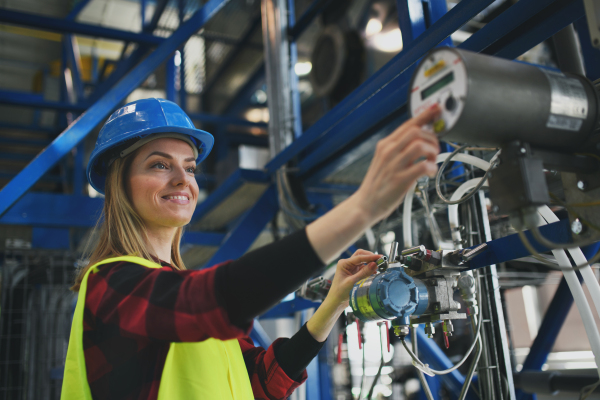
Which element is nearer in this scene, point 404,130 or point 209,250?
point 404,130

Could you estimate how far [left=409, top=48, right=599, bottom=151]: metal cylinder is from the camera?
65 centimetres

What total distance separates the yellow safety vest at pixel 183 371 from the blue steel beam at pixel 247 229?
123 centimetres

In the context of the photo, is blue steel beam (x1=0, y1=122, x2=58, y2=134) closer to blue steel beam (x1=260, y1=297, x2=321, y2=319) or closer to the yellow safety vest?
blue steel beam (x1=260, y1=297, x2=321, y2=319)

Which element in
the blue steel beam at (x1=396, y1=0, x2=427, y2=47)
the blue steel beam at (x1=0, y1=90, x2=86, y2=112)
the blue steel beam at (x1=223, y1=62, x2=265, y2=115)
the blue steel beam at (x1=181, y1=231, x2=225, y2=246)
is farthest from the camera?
the blue steel beam at (x1=223, y1=62, x2=265, y2=115)

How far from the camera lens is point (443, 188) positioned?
1760mm

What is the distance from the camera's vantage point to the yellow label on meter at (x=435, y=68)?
694mm

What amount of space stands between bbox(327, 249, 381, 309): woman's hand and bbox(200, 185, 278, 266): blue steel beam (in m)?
1.14

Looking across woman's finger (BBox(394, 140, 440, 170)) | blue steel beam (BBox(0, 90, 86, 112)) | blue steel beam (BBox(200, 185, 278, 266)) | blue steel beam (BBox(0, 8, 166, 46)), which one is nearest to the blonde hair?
woman's finger (BBox(394, 140, 440, 170))

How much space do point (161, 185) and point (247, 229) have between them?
128 centimetres

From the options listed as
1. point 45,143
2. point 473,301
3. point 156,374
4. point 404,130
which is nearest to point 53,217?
point 156,374

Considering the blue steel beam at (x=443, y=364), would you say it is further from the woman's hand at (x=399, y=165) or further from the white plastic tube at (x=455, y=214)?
the woman's hand at (x=399, y=165)

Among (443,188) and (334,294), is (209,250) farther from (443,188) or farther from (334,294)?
(334,294)

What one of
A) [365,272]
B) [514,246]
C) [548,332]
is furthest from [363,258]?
[548,332]

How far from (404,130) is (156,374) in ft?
2.21
